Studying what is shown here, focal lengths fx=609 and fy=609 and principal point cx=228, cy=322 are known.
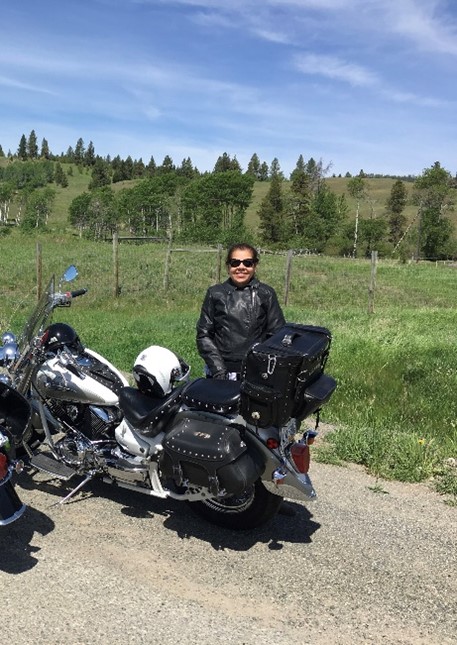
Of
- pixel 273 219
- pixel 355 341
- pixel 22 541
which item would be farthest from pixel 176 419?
pixel 273 219

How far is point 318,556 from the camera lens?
3.81m

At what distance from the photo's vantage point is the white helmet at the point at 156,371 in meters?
3.96

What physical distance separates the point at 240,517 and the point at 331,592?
2.79ft

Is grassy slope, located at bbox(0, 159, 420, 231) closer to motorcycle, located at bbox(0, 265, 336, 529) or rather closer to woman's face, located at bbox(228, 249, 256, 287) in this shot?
woman's face, located at bbox(228, 249, 256, 287)

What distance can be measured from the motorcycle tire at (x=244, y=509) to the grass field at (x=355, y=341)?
164 centimetres

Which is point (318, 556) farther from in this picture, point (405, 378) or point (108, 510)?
point (405, 378)

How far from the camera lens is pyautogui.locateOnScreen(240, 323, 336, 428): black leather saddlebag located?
344 cm

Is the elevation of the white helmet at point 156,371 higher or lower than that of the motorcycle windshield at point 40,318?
lower

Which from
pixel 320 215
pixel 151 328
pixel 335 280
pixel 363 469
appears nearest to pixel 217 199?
pixel 320 215

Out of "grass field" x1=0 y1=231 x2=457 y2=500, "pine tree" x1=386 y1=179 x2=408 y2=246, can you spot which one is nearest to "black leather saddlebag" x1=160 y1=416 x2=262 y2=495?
"grass field" x1=0 y1=231 x2=457 y2=500

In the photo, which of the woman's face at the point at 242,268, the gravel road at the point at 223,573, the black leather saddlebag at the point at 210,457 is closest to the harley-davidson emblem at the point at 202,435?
the black leather saddlebag at the point at 210,457

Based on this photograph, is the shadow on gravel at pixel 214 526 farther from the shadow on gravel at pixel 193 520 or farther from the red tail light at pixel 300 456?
the red tail light at pixel 300 456

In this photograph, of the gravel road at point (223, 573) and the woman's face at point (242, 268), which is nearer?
the gravel road at point (223, 573)

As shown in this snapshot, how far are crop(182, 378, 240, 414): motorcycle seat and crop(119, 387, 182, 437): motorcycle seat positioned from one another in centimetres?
9
